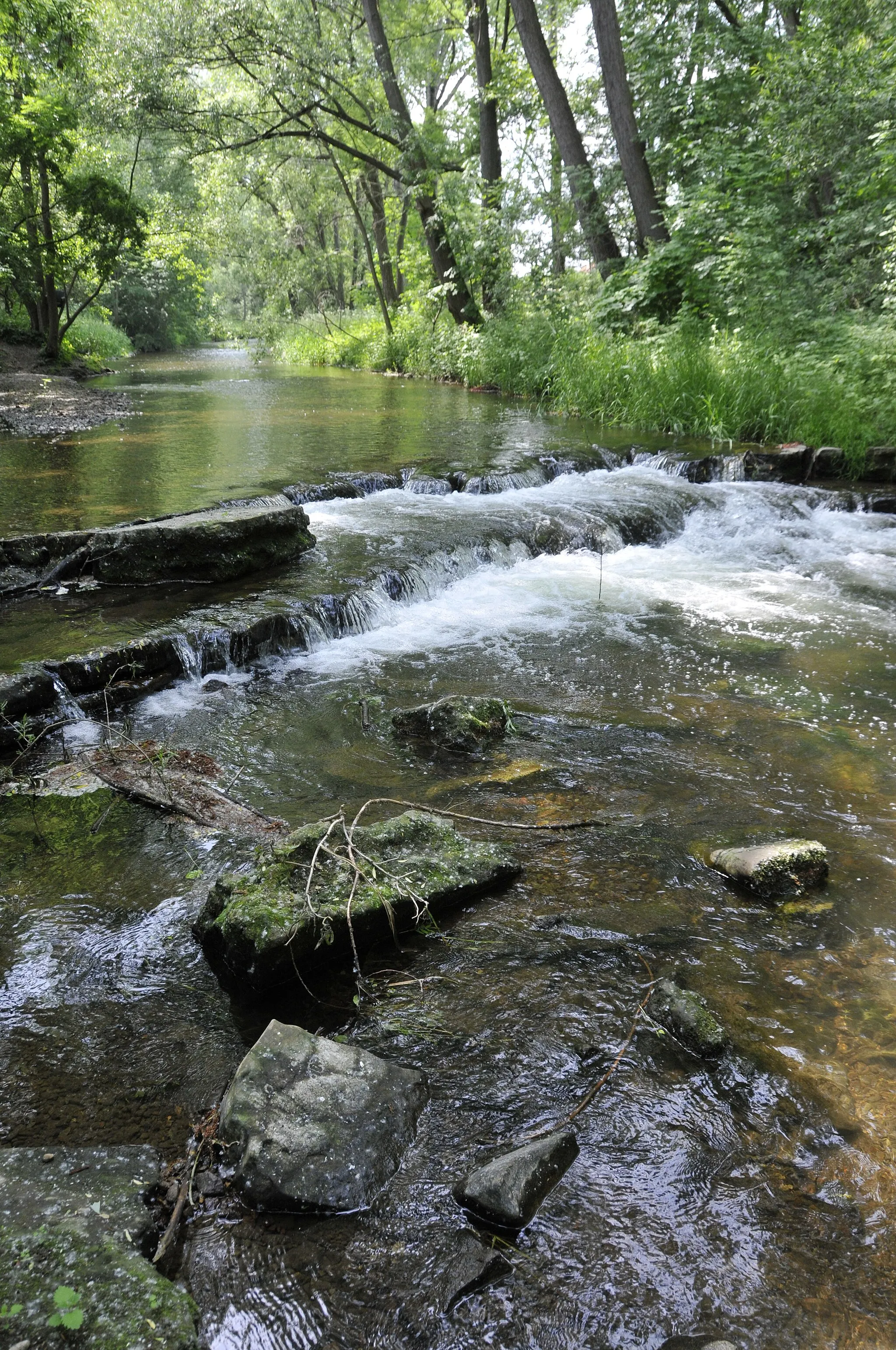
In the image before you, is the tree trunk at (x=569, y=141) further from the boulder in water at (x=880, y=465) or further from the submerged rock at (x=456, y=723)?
the submerged rock at (x=456, y=723)

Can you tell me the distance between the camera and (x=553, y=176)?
1925 centimetres

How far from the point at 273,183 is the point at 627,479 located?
24.5 metres

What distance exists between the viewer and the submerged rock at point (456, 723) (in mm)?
4379

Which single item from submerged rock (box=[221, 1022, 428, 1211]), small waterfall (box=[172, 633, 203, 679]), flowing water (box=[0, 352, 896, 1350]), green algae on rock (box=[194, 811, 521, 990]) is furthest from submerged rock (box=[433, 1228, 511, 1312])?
small waterfall (box=[172, 633, 203, 679])

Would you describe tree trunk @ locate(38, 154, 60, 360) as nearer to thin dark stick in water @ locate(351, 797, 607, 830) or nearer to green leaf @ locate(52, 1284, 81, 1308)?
thin dark stick in water @ locate(351, 797, 607, 830)

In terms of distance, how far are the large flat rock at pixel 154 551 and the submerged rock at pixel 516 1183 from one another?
5.34m

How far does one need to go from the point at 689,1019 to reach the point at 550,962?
508 millimetres

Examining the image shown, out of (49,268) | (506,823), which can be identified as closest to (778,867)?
(506,823)

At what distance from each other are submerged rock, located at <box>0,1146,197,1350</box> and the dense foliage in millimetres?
10957

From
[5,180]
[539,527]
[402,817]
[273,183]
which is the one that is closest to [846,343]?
[539,527]

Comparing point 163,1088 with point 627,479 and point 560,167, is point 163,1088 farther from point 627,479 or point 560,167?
point 560,167

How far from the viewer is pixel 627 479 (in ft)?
32.6

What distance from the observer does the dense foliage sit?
472 inches

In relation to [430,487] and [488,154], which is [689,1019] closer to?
[430,487]
